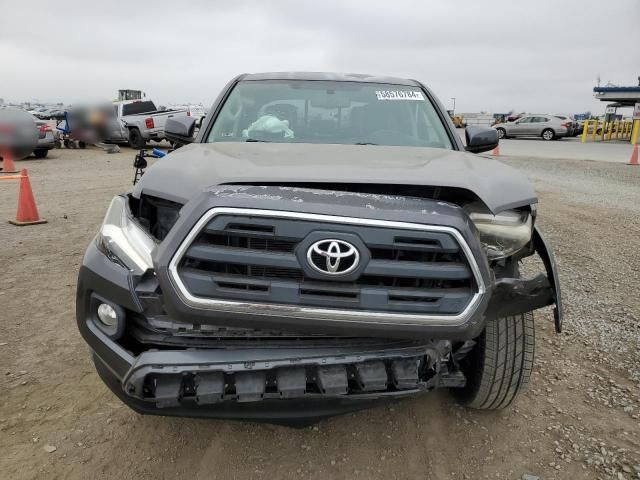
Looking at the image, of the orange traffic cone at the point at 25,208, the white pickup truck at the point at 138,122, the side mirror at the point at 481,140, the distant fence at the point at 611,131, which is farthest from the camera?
the distant fence at the point at 611,131

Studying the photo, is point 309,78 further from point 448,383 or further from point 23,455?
point 23,455

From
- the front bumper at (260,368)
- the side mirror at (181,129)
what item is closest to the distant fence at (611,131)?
the side mirror at (181,129)

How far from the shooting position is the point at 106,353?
1922 millimetres

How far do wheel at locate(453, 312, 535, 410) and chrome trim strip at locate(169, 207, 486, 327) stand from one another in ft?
2.26

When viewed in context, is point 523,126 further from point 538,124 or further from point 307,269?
point 307,269

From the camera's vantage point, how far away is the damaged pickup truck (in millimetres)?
1673

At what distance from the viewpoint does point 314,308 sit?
1.68 meters

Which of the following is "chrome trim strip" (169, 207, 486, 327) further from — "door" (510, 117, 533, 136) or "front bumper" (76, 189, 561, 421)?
"door" (510, 117, 533, 136)

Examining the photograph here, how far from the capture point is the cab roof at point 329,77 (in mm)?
3602

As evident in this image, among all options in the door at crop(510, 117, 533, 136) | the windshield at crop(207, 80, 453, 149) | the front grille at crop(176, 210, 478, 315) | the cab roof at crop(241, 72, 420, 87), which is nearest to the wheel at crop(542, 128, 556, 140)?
the door at crop(510, 117, 533, 136)

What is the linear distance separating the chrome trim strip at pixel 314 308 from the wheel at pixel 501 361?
2.26 ft

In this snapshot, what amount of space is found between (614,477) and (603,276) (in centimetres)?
296

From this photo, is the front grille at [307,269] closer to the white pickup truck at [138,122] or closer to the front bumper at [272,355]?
the front bumper at [272,355]

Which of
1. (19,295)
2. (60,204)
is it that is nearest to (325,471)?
(19,295)
